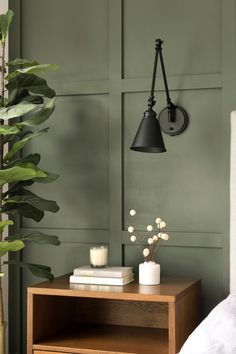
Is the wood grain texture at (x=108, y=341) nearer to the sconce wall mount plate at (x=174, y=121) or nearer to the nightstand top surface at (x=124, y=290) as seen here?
the nightstand top surface at (x=124, y=290)

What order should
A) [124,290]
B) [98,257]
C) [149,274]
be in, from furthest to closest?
[98,257], [149,274], [124,290]

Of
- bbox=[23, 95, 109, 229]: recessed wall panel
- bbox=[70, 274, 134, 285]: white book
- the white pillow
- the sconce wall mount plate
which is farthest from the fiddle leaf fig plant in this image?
the white pillow

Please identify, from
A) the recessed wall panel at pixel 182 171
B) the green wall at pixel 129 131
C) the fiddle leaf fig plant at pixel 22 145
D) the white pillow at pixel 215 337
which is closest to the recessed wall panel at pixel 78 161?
the green wall at pixel 129 131

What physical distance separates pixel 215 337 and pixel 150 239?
898 mm

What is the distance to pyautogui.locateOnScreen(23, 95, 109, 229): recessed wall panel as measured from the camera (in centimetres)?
316

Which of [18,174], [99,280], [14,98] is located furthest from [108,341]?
[14,98]

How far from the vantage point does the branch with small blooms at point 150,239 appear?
9.11 ft

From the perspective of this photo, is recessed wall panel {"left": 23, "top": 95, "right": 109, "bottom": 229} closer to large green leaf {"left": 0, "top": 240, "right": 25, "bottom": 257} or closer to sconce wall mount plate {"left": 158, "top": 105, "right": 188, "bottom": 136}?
sconce wall mount plate {"left": 158, "top": 105, "right": 188, "bottom": 136}

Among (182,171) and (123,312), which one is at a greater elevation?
(182,171)

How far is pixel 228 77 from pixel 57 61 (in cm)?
88

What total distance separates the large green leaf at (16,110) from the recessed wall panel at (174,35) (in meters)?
0.61

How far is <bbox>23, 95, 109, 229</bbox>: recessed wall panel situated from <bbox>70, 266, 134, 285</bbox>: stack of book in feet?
1.34

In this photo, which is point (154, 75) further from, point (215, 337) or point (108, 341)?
point (215, 337)

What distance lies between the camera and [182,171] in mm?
3020
